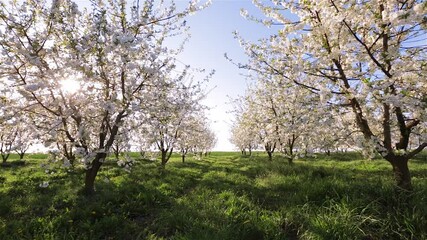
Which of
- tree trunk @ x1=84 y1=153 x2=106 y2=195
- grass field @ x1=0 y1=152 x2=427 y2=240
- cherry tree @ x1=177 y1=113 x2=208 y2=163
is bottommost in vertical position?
grass field @ x1=0 y1=152 x2=427 y2=240

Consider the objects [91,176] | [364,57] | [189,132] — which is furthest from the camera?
[189,132]

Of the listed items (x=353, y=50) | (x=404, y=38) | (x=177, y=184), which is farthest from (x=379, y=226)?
(x=177, y=184)

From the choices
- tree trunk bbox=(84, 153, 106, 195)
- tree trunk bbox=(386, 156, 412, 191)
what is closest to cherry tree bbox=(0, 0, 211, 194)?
tree trunk bbox=(84, 153, 106, 195)

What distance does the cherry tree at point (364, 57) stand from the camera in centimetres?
573

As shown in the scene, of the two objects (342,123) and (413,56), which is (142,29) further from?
(413,56)

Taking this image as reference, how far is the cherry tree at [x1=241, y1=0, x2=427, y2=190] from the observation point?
5.73m

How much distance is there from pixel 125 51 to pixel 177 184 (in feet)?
23.6

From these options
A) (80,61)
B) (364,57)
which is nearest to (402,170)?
(364,57)

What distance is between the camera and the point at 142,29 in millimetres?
9148

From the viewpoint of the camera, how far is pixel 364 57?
6684mm

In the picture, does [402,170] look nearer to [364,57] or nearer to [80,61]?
[364,57]

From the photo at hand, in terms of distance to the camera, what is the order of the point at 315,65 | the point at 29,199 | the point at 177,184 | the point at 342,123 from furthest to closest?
the point at 177,184, the point at 29,199, the point at 342,123, the point at 315,65

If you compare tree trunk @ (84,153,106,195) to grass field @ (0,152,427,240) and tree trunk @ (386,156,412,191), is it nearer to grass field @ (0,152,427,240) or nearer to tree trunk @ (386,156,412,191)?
grass field @ (0,152,427,240)

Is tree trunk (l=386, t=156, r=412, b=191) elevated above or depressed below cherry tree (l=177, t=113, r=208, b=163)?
below
